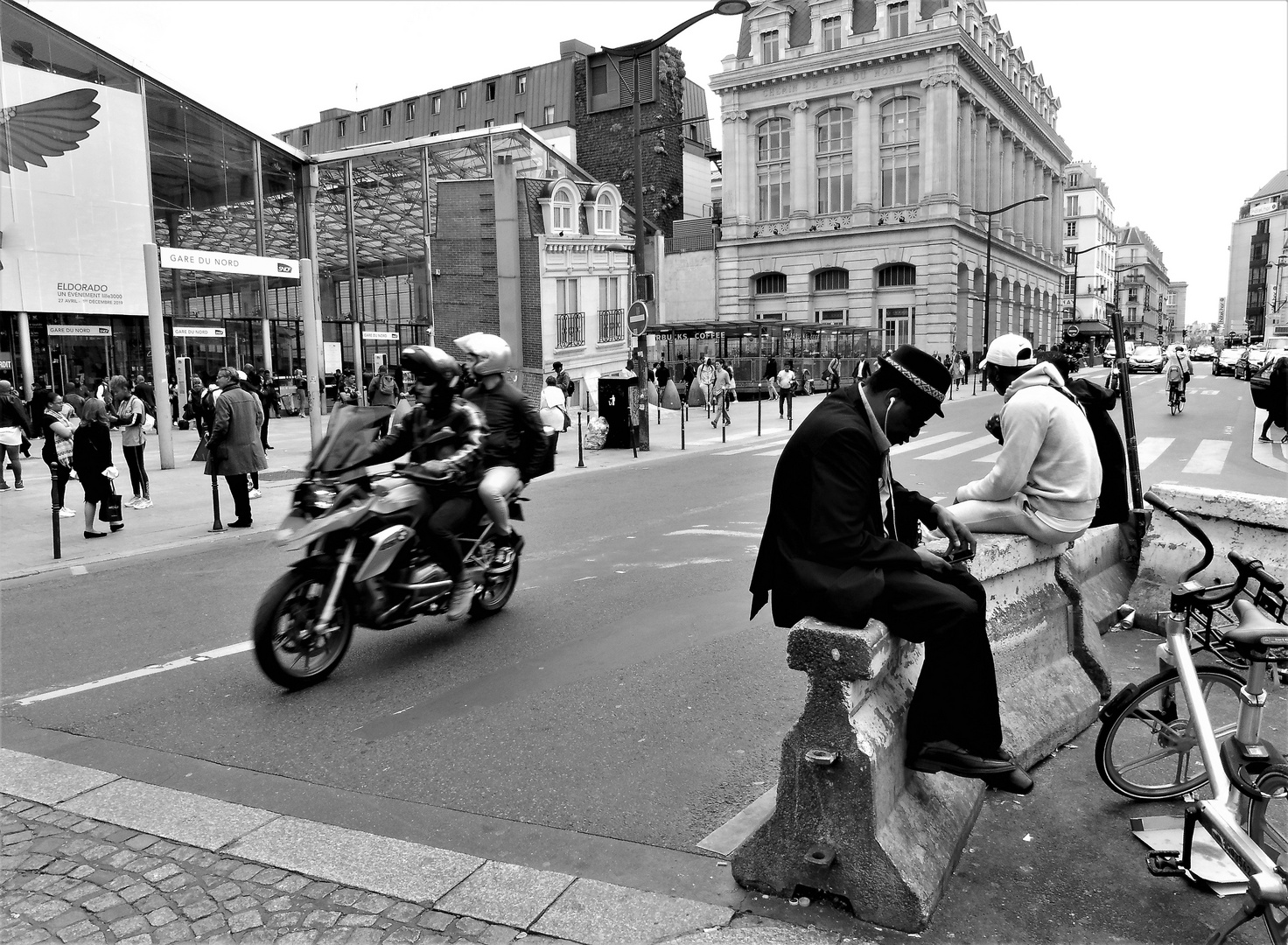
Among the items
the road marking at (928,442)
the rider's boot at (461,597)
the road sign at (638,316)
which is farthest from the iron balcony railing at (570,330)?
the rider's boot at (461,597)

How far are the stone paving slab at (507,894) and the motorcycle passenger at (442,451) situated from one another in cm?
292

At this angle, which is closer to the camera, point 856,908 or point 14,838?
point 856,908

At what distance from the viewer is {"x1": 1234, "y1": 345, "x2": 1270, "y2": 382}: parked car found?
44844mm

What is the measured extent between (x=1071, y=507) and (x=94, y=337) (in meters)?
25.5

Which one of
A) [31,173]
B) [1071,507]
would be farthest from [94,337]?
[1071,507]

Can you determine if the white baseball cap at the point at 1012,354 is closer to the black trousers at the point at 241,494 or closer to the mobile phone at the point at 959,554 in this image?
the mobile phone at the point at 959,554

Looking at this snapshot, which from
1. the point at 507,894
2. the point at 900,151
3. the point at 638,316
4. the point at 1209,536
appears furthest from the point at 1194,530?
the point at 900,151

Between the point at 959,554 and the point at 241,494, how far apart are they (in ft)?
29.8

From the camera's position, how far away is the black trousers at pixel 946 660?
3.26m

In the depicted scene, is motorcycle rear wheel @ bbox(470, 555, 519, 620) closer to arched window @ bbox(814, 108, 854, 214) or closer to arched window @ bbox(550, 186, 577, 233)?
arched window @ bbox(550, 186, 577, 233)

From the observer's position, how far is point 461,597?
20.6 feet

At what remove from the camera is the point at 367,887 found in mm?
3354

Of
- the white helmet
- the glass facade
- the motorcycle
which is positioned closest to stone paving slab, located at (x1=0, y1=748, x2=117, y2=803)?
the motorcycle

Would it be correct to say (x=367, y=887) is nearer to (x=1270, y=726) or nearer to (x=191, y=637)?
(x=191, y=637)
